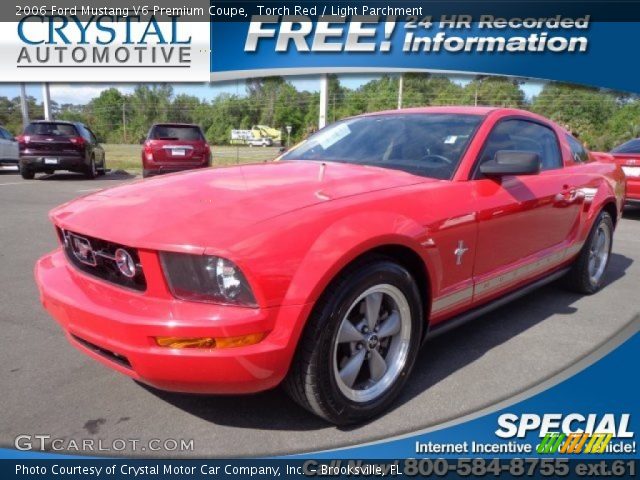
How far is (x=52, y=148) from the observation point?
12711 millimetres

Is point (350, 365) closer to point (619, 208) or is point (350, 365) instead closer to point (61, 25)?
point (619, 208)

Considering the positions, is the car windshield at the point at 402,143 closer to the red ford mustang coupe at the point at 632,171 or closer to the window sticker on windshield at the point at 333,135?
the window sticker on windshield at the point at 333,135

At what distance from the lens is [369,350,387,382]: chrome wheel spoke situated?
2.50 meters

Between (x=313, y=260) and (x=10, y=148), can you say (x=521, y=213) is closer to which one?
(x=313, y=260)

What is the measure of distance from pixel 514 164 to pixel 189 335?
1963mm

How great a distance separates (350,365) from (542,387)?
44.9 inches

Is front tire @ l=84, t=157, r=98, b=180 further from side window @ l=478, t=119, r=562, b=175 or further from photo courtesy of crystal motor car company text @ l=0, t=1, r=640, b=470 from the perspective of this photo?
side window @ l=478, t=119, r=562, b=175

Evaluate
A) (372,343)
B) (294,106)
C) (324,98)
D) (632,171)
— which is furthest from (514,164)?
(294,106)

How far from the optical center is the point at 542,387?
2.79 m

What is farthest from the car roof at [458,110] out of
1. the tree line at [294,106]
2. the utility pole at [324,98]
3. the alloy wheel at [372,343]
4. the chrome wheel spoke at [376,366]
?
the tree line at [294,106]

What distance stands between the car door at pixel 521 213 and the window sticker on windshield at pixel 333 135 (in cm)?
102

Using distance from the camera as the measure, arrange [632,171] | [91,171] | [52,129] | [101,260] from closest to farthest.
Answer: [101,260] → [632,171] → [52,129] → [91,171]

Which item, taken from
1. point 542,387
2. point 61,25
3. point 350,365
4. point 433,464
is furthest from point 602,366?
point 61,25

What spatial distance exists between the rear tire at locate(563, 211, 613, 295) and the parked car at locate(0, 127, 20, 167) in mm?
16020
